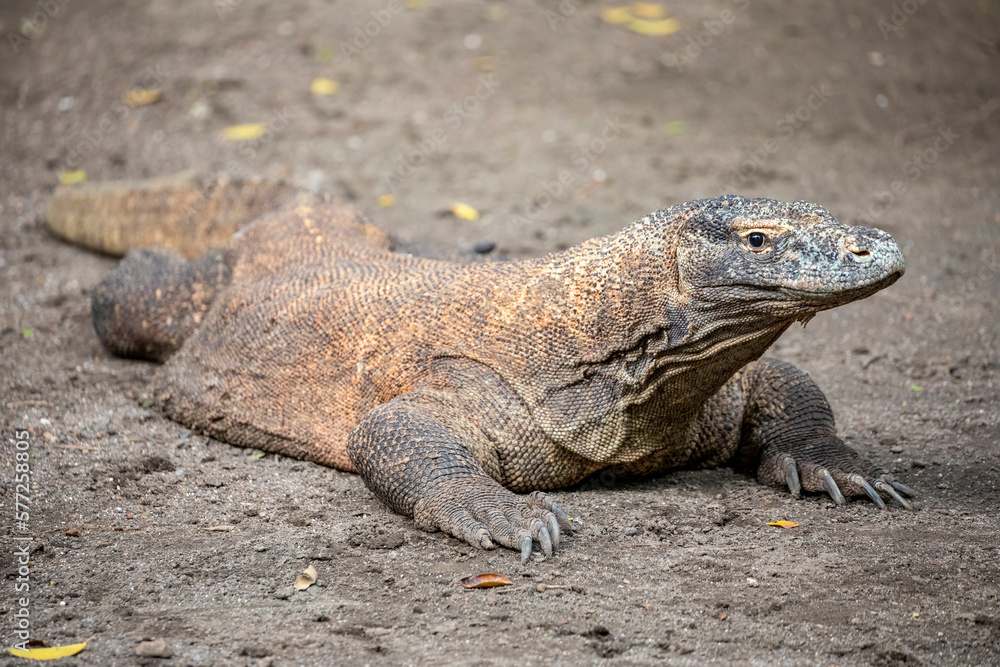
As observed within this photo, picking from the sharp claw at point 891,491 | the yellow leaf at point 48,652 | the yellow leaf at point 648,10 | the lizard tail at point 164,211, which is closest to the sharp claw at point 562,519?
the sharp claw at point 891,491

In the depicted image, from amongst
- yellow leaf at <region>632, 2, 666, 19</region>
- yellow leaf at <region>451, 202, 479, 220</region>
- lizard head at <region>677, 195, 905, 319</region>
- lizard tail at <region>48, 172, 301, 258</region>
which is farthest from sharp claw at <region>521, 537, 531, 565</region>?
yellow leaf at <region>632, 2, 666, 19</region>

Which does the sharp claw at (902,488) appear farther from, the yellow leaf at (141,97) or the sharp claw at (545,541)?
the yellow leaf at (141,97)

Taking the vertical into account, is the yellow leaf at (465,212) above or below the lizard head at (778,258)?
below

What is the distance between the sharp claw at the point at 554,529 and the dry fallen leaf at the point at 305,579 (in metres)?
0.87

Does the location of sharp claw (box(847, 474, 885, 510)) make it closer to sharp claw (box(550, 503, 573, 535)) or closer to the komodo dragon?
the komodo dragon

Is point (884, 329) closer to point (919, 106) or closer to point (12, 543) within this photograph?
point (919, 106)

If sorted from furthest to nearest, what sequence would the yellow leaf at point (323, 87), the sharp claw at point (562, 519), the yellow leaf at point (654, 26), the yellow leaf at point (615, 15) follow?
1. the yellow leaf at point (615, 15)
2. the yellow leaf at point (654, 26)
3. the yellow leaf at point (323, 87)
4. the sharp claw at point (562, 519)

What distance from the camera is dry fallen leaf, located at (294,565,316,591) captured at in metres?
3.54

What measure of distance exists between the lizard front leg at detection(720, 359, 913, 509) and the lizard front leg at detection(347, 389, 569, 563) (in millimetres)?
1137

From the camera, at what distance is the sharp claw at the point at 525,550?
143 inches

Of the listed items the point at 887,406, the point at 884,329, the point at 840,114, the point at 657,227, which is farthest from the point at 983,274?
the point at 657,227

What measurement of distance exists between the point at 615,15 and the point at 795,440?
306 inches

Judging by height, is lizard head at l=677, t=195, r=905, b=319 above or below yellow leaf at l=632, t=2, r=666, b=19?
above

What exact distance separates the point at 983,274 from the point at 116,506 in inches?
229
